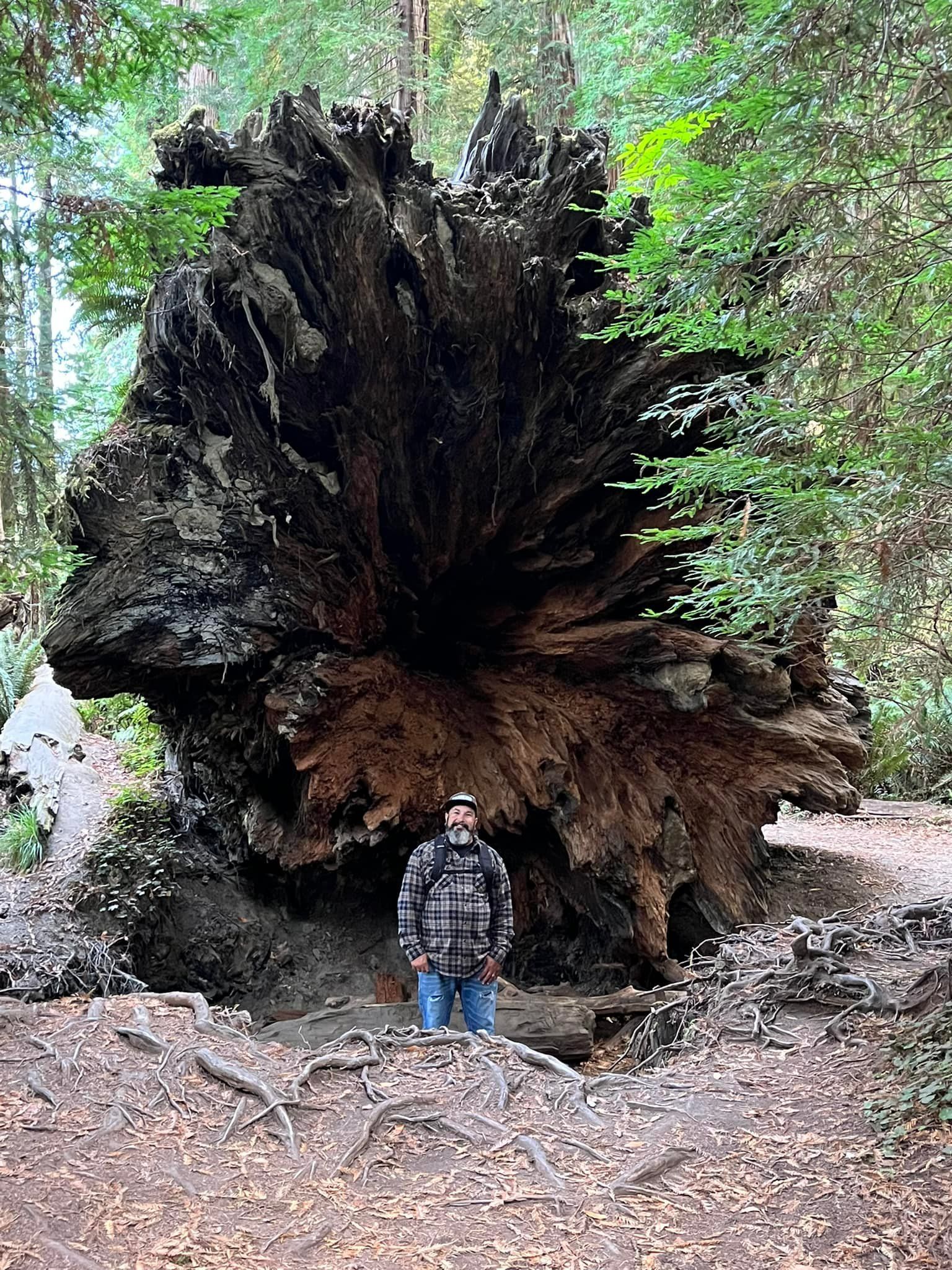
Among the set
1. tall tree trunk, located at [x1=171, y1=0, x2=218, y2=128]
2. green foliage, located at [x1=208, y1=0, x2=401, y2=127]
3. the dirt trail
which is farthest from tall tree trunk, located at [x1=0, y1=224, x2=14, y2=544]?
tall tree trunk, located at [x1=171, y1=0, x2=218, y2=128]

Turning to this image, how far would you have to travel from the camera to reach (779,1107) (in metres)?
3.51

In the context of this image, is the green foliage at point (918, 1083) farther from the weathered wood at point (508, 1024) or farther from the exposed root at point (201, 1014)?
the exposed root at point (201, 1014)

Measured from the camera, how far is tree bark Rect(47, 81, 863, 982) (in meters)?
5.53

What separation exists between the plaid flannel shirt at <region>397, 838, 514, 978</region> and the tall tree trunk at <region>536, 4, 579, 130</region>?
11123mm

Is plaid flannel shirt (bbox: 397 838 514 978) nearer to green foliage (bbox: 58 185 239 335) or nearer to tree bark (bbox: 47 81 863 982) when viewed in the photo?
tree bark (bbox: 47 81 863 982)

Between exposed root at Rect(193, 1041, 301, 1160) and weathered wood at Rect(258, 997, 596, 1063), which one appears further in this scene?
weathered wood at Rect(258, 997, 596, 1063)

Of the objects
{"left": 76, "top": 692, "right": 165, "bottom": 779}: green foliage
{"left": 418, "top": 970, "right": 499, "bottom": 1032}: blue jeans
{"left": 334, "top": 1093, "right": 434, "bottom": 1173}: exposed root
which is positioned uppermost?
{"left": 76, "top": 692, "right": 165, "bottom": 779}: green foliage

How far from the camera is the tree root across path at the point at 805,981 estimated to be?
423 centimetres

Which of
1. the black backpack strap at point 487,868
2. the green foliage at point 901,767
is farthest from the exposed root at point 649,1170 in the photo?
the green foliage at point 901,767

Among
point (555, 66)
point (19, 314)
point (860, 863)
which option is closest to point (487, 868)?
point (19, 314)

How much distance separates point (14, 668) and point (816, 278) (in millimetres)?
11354

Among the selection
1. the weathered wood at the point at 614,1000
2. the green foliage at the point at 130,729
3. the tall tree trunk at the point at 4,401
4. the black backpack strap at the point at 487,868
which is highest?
the tall tree trunk at the point at 4,401

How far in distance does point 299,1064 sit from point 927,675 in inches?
147

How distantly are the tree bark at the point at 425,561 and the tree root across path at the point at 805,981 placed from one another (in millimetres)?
1129
